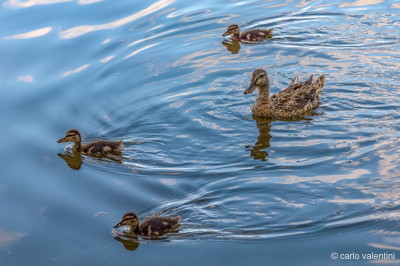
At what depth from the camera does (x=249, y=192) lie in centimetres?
646

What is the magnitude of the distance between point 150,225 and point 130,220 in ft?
0.59

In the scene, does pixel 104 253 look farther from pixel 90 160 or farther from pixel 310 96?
pixel 310 96

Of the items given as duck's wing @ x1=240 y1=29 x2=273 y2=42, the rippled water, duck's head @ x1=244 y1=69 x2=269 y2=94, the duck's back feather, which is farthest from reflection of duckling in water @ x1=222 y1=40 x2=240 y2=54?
the duck's back feather

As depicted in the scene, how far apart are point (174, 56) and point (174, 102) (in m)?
1.69

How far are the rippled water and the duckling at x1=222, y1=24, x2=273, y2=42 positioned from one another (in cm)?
29

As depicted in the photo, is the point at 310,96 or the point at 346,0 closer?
the point at 310,96

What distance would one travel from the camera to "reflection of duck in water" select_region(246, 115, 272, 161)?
7.32 meters

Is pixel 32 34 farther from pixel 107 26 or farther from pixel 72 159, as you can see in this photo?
pixel 72 159

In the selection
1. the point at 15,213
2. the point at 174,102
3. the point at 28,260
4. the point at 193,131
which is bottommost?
the point at 28,260

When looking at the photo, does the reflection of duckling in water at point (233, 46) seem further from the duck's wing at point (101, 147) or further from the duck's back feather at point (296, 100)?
the duck's wing at point (101, 147)

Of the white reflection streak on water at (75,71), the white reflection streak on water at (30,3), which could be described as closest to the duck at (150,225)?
the white reflection streak on water at (75,71)

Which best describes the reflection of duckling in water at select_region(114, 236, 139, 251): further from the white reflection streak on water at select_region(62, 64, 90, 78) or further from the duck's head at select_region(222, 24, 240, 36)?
the duck's head at select_region(222, 24, 240, 36)

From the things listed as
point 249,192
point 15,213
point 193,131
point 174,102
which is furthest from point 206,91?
point 15,213

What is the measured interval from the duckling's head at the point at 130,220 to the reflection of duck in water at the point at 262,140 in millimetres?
1871
